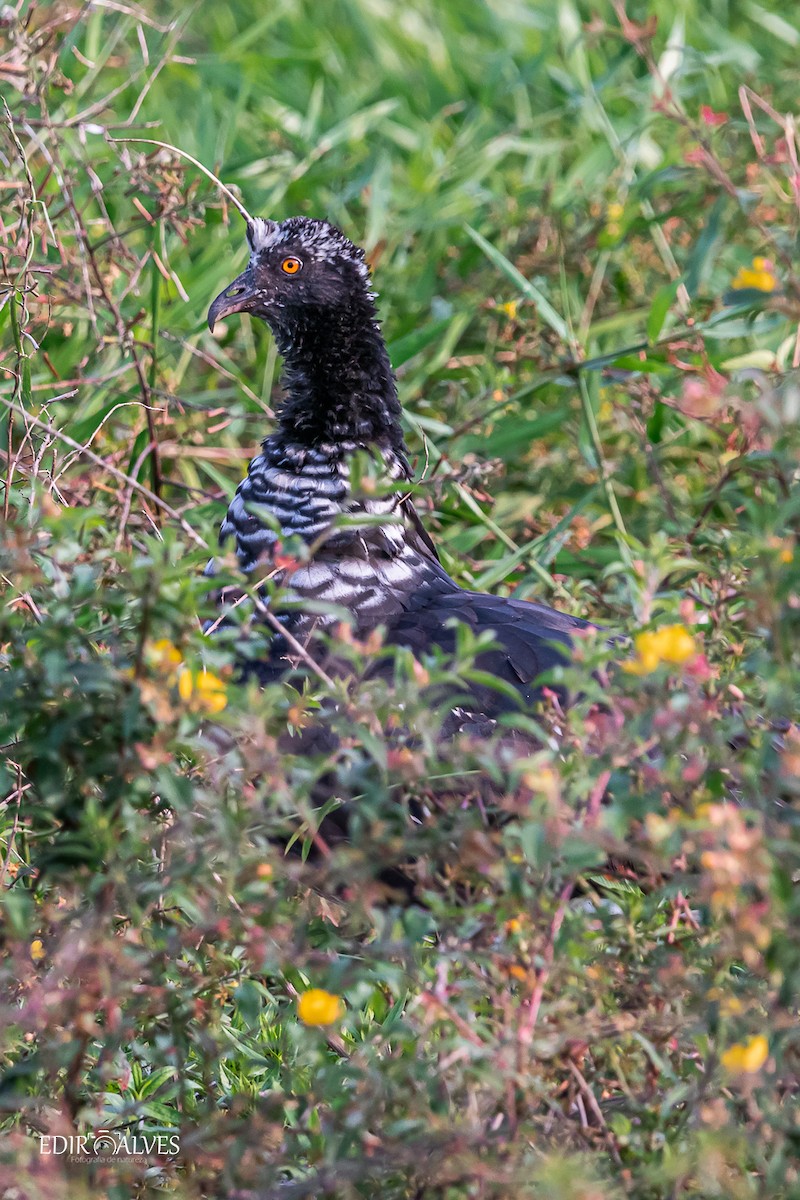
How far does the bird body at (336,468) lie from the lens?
132 inches

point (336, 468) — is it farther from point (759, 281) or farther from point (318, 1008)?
point (318, 1008)

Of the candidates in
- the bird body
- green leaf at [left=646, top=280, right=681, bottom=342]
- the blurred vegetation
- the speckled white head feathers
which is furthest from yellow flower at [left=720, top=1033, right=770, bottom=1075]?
green leaf at [left=646, top=280, right=681, bottom=342]

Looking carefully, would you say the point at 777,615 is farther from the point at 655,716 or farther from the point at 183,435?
the point at 183,435

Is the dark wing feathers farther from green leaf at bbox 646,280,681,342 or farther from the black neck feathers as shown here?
green leaf at bbox 646,280,681,342

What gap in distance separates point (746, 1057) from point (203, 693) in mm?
785

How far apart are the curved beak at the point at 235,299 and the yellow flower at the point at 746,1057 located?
7.75ft

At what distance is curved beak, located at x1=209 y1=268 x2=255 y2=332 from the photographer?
3699mm

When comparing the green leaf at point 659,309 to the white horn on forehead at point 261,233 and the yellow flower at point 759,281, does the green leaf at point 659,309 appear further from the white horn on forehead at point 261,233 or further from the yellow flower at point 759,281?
the yellow flower at point 759,281

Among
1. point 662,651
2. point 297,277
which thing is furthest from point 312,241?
point 662,651

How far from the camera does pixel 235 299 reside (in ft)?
12.2

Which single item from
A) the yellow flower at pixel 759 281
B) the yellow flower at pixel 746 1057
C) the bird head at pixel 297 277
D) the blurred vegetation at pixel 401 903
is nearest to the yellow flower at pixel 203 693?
the blurred vegetation at pixel 401 903

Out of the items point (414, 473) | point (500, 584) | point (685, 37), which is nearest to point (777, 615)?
point (414, 473)

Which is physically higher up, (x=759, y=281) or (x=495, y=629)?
(x=759, y=281)

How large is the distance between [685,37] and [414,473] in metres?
4.19
